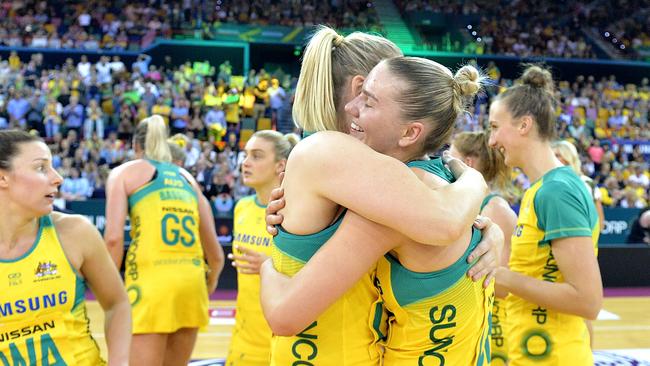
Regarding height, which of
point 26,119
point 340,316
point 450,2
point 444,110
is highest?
point 444,110

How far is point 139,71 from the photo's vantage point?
15625mm

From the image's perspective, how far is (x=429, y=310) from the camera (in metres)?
1.62

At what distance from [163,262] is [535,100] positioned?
2452 mm

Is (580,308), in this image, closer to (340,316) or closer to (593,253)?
(593,253)

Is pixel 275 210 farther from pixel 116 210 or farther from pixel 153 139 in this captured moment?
pixel 153 139

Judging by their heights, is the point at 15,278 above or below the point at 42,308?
above

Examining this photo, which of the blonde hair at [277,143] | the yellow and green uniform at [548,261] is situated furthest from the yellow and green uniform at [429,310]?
the blonde hair at [277,143]

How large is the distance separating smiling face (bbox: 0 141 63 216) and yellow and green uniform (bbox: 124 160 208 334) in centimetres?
160

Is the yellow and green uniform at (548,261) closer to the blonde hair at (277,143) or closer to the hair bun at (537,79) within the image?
the hair bun at (537,79)

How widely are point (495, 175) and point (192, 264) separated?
199cm

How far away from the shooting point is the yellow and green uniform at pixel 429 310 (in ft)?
5.24

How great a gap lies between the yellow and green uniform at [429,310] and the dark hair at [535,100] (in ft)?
3.80

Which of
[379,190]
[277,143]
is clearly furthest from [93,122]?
Result: [379,190]

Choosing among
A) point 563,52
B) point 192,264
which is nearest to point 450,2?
point 563,52
